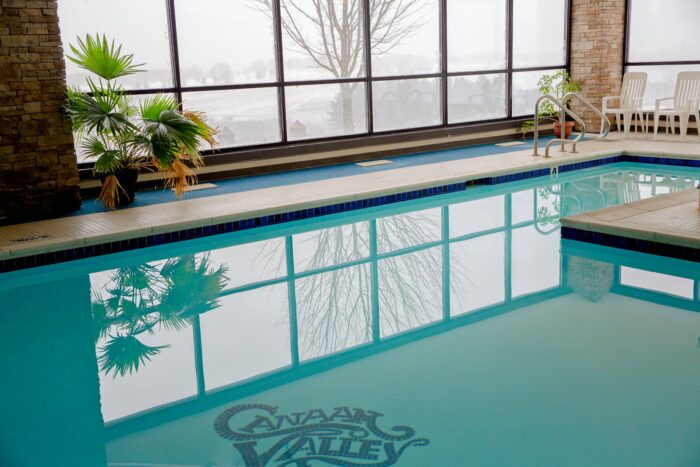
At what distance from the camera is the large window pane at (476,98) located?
9750 mm

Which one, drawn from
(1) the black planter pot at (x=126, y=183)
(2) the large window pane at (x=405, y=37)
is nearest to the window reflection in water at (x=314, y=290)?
(1) the black planter pot at (x=126, y=183)

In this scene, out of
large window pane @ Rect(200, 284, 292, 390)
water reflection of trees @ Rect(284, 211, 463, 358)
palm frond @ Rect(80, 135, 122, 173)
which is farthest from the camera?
palm frond @ Rect(80, 135, 122, 173)

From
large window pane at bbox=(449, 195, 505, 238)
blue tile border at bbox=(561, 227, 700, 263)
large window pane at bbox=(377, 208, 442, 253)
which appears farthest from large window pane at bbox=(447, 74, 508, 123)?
blue tile border at bbox=(561, 227, 700, 263)

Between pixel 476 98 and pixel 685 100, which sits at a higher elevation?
pixel 476 98

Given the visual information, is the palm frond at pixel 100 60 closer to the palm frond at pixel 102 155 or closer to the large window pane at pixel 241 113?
the palm frond at pixel 102 155

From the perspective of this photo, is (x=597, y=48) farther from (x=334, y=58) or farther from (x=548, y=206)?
(x=548, y=206)

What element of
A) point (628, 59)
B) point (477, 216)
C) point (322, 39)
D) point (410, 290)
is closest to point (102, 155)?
point (410, 290)

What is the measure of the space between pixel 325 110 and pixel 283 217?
9.37 ft

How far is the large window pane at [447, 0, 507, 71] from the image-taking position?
379 inches

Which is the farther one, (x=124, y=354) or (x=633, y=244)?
(x=633, y=244)

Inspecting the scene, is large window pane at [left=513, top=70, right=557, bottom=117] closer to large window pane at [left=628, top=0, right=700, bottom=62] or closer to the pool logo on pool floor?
large window pane at [left=628, top=0, right=700, bottom=62]

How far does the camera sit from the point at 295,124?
27.6ft

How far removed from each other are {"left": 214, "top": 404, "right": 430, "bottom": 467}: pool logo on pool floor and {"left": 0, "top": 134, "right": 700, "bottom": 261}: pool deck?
2840 mm

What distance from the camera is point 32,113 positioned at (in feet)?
19.2
